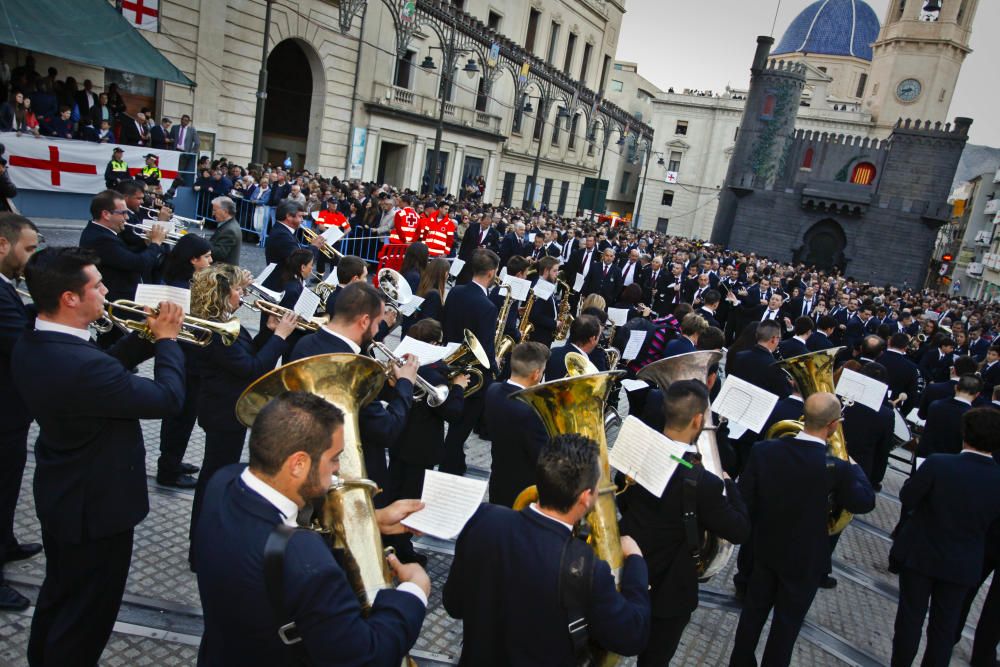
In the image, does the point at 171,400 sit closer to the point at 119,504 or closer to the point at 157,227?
the point at 119,504

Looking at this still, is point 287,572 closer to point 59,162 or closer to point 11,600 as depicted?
point 11,600

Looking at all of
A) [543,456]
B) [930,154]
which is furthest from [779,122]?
[543,456]

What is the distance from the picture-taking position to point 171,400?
296 centimetres

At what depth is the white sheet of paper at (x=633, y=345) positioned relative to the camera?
22.4 feet

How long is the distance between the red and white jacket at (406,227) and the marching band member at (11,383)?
25.5 feet

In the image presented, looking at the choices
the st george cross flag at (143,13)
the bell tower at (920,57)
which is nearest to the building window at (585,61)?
the bell tower at (920,57)

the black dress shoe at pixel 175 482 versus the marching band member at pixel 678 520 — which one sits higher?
the marching band member at pixel 678 520

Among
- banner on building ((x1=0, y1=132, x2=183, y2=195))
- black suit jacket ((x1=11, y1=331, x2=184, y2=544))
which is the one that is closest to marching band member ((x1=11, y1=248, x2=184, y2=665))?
black suit jacket ((x1=11, y1=331, x2=184, y2=544))

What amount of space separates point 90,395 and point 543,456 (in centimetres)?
190

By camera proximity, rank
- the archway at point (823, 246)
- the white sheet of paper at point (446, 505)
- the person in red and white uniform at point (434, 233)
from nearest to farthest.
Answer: the white sheet of paper at point (446, 505) → the person in red and white uniform at point (434, 233) → the archway at point (823, 246)

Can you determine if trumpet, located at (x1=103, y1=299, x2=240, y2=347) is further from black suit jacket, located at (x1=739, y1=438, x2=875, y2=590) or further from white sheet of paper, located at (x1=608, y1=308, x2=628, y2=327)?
white sheet of paper, located at (x1=608, y1=308, x2=628, y2=327)

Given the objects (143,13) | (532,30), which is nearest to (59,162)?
(143,13)

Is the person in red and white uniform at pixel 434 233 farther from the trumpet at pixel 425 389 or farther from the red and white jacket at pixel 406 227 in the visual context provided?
the trumpet at pixel 425 389

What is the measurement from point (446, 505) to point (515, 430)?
134 cm
